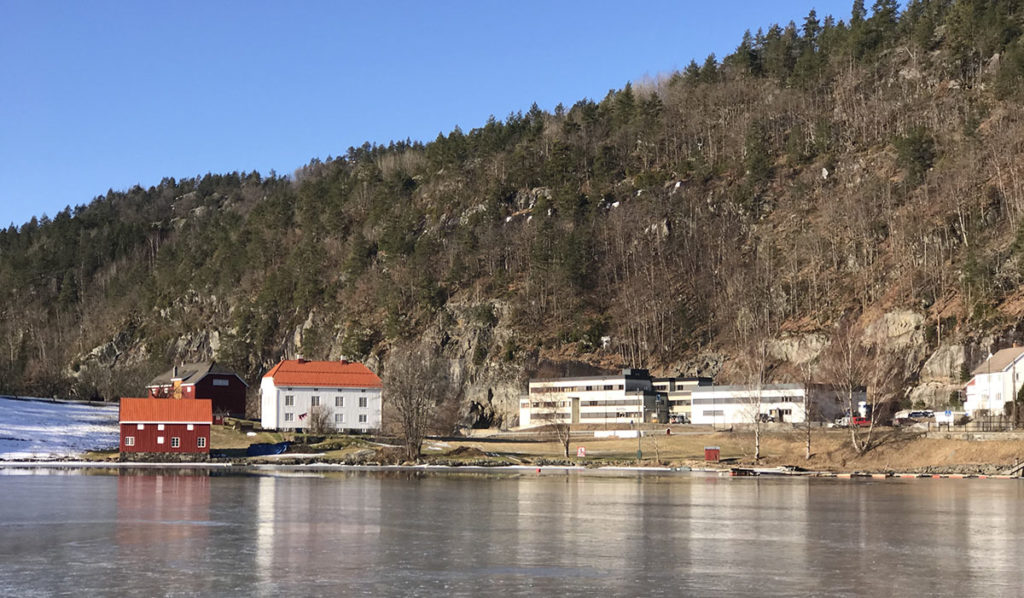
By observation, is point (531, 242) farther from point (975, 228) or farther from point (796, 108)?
point (975, 228)

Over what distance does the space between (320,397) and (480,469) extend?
40.2 meters

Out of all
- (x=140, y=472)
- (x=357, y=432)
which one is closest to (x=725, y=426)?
(x=357, y=432)

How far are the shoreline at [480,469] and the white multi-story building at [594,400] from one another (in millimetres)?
51653

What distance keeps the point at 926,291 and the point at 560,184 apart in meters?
78.1

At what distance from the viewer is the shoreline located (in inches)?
2896

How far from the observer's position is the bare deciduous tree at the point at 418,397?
86.9 m

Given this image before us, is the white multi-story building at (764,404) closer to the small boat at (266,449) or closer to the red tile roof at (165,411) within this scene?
the small boat at (266,449)

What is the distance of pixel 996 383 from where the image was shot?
324ft

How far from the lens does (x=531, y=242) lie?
175375mm

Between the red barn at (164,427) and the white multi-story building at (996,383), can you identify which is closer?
the red barn at (164,427)

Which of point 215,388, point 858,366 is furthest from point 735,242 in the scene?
point 215,388

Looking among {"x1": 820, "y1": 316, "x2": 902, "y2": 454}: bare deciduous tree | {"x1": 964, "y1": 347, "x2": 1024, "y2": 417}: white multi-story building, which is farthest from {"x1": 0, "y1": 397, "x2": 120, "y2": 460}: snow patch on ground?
{"x1": 964, "y1": 347, "x2": 1024, "y2": 417}: white multi-story building

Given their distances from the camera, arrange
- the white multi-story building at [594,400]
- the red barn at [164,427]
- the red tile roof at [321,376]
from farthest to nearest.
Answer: the white multi-story building at [594,400], the red tile roof at [321,376], the red barn at [164,427]

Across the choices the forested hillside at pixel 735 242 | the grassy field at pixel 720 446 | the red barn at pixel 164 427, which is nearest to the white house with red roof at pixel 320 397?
the grassy field at pixel 720 446
